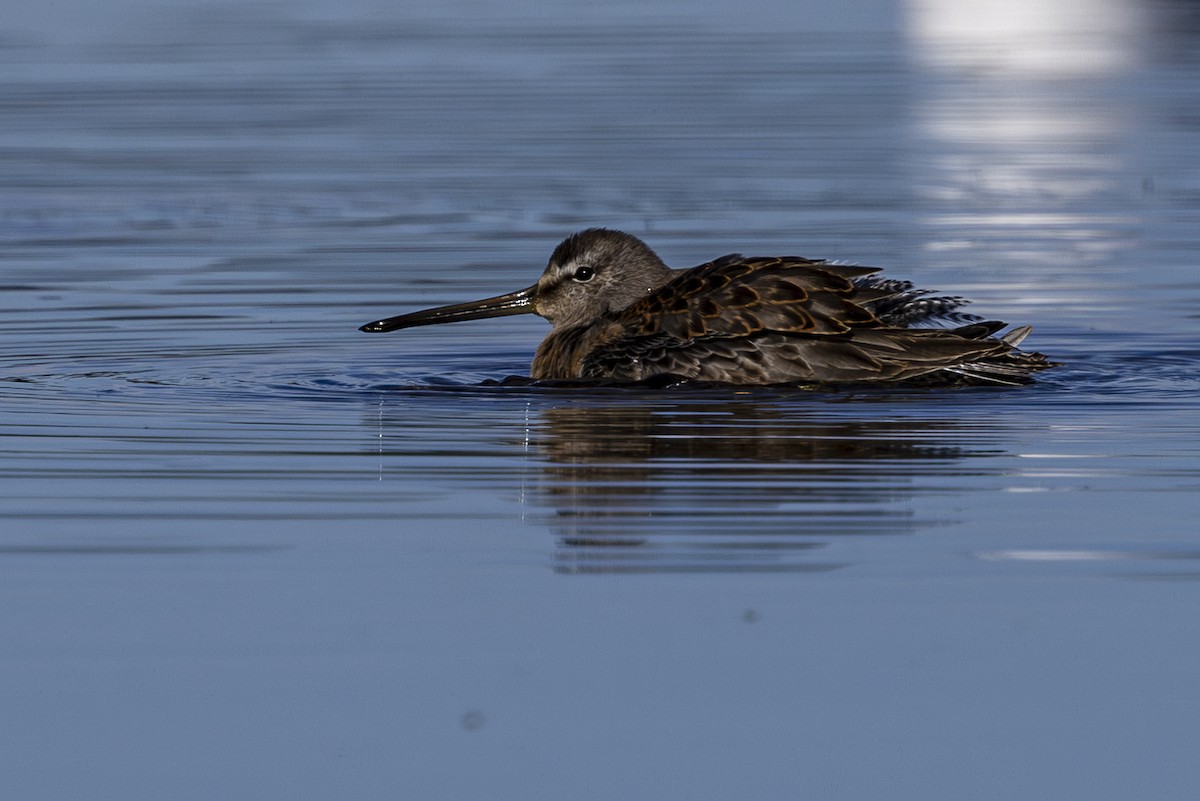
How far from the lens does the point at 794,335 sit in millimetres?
11156

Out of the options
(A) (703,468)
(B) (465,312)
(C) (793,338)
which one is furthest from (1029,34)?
(A) (703,468)

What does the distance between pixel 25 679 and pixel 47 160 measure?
52.1ft

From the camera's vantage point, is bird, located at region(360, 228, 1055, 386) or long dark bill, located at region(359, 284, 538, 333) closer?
bird, located at region(360, 228, 1055, 386)

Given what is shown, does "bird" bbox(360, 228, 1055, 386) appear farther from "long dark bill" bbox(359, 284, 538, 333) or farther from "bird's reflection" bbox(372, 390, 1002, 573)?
"long dark bill" bbox(359, 284, 538, 333)

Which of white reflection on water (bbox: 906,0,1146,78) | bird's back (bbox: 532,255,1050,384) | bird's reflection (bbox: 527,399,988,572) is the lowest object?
bird's reflection (bbox: 527,399,988,572)

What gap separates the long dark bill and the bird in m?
0.79

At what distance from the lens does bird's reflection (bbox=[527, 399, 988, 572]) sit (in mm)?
7574

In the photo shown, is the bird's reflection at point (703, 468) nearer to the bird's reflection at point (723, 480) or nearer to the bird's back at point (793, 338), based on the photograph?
the bird's reflection at point (723, 480)

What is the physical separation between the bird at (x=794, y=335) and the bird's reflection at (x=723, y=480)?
42cm

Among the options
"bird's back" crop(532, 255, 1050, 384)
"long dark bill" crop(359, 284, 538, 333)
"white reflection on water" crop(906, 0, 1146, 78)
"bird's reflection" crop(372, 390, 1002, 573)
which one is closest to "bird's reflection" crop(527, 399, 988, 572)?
"bird's reflection" crop(372, 390, 1002, 573)

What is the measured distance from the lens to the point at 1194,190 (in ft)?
63.0

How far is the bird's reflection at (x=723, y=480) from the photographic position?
298 inches

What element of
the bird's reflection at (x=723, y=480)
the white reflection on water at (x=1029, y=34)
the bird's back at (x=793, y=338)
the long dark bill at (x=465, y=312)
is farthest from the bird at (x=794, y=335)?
the white reflection on water at (x=1029, y=34)

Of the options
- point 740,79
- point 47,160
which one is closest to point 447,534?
point 47,160
